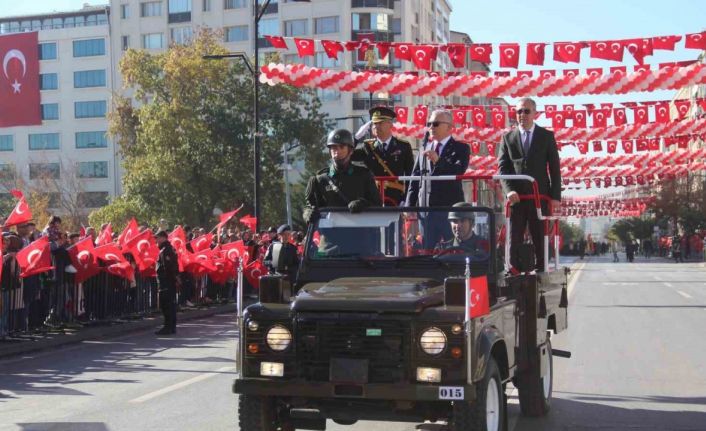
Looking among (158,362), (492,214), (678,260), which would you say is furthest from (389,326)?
(678,260)

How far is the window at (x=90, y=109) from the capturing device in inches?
3612

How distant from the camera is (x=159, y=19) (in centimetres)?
8525

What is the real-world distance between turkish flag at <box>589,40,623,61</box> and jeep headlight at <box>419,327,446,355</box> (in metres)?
16.1

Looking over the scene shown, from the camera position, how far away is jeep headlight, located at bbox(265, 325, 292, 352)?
248 inches

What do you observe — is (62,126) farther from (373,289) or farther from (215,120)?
(373,289)

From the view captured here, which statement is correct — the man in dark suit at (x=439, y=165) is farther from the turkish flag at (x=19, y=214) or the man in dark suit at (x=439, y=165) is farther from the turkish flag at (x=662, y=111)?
the turkish flag at (x=662, y=111)

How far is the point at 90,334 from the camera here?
16984mm

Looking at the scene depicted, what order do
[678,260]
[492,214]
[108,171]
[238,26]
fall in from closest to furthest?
1. [492,214]
2. [678,260]
3. [238,26]
4. [108,171]

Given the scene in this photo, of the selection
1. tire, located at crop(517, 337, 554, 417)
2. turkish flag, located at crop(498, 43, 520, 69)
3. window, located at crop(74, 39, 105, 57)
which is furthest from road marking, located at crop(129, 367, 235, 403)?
window, located at crop(74, 39, 105, 57)

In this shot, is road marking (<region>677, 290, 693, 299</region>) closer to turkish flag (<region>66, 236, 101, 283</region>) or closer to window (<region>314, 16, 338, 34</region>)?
turkish flag (<region>66, 236, 101, 283</region>)

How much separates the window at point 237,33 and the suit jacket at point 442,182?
250 feet

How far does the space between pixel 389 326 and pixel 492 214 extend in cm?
177

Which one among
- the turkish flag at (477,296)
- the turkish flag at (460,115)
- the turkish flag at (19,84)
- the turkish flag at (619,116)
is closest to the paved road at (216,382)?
the turkish flag at (477,296)

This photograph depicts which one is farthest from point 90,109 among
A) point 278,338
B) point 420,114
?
point 278,338
